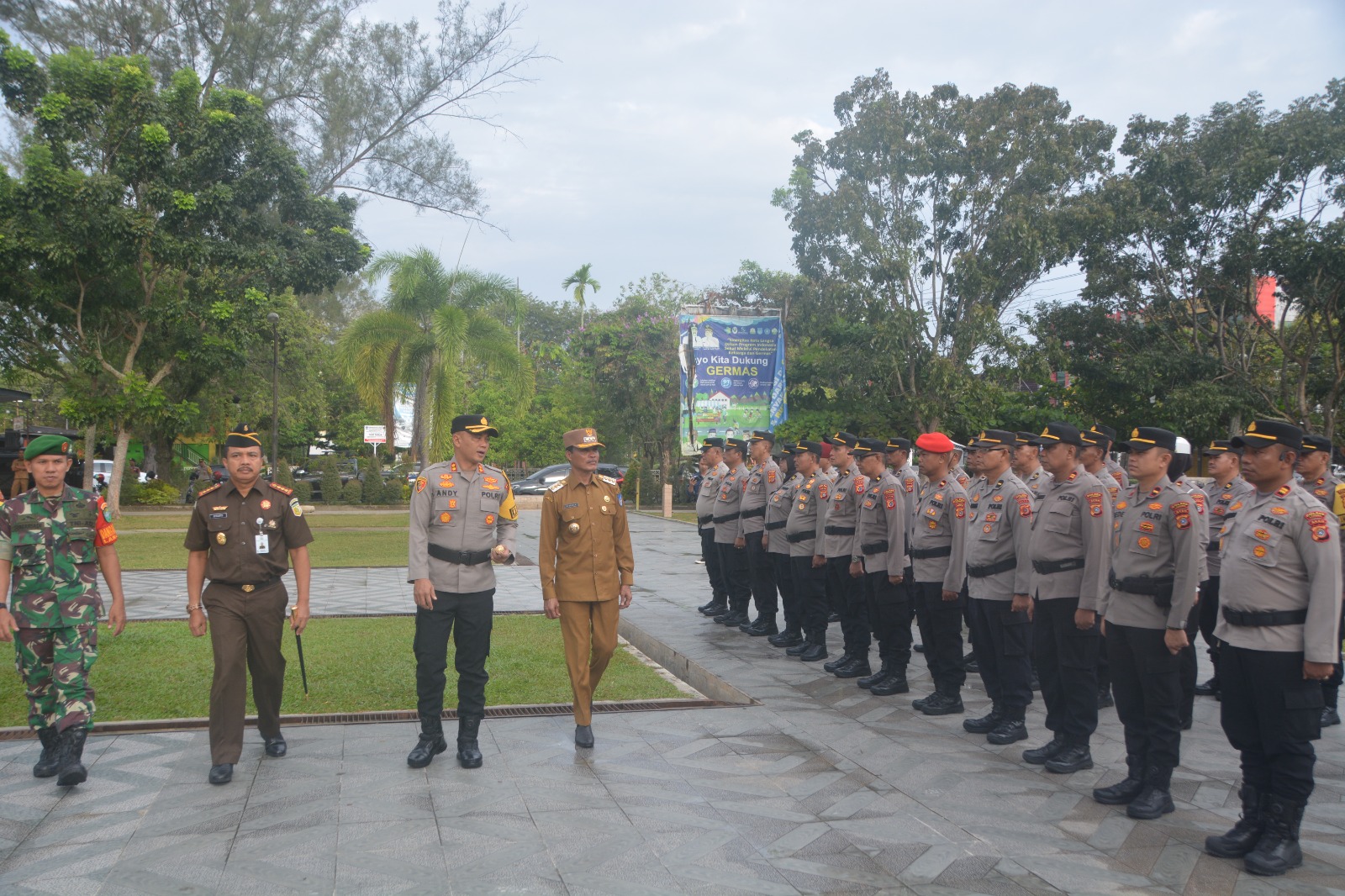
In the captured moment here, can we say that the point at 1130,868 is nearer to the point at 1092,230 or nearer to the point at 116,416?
the point at 1092,230

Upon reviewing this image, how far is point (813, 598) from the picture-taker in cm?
894

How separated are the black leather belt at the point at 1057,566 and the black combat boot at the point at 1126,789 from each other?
3.72ft

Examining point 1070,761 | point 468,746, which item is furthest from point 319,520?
point 1070,761

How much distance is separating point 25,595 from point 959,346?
22946 mm

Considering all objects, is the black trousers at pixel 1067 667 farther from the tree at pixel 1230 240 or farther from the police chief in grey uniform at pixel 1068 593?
the tree at pixel 1230 240

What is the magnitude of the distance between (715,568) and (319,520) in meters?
17.8

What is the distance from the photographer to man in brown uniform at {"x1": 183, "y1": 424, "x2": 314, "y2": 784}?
5.39m

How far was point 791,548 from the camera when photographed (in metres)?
9.16

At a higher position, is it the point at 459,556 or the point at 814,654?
the point at 459,556

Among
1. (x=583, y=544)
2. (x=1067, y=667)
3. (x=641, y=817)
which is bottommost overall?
(x=641, y=817)

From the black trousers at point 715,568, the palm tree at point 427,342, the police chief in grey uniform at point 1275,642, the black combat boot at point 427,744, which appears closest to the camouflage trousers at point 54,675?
the black combat boot at point 427,744

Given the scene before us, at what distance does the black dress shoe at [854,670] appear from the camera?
8.11 metres

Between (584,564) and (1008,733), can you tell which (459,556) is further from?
(1008,733)

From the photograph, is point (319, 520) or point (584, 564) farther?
point (319, 520)
